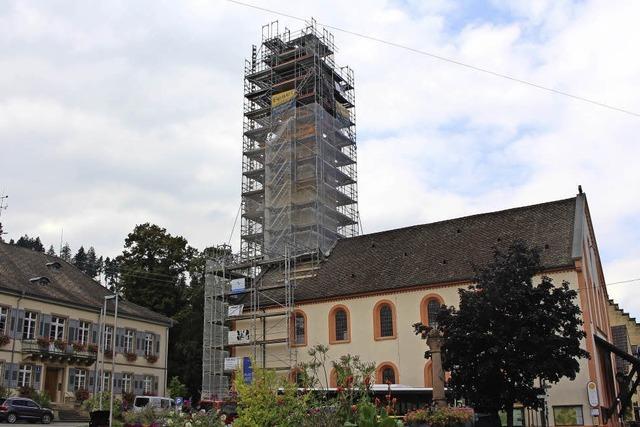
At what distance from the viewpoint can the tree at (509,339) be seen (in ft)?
83.5

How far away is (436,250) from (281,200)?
15.8 m

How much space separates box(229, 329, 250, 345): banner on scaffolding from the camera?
45.0m

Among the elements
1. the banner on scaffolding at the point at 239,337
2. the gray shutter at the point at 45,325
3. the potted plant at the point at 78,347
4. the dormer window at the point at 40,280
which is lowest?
the potted plant at the point at 78,347

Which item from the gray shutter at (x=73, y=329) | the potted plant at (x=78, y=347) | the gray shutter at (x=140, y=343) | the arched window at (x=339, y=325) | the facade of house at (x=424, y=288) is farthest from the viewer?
the gray shutter at (x=140, y=343)

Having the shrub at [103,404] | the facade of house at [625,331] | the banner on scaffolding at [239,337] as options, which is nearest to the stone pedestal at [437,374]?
the shrub at [103,404]

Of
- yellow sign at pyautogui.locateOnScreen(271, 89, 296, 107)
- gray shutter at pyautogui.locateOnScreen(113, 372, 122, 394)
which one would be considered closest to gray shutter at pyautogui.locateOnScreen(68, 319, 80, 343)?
gray shutter at pyautogui.locateOnScreen(113, 372, 122, 394)

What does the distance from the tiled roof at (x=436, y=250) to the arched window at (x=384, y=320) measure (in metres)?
1.02

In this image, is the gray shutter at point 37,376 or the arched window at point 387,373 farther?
the gray shutter at point 37,376

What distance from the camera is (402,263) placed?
138 feet

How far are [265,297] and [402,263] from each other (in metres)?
9.94

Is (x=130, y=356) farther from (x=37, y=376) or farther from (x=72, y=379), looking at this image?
(x=37, y=376)

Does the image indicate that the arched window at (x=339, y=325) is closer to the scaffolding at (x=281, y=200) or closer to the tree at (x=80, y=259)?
the scaffolding at (x=281, y=200)

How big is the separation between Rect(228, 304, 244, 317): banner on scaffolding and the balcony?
30.5 ft

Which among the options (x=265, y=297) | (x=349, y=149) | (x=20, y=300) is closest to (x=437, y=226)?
(x=265, y=297)
